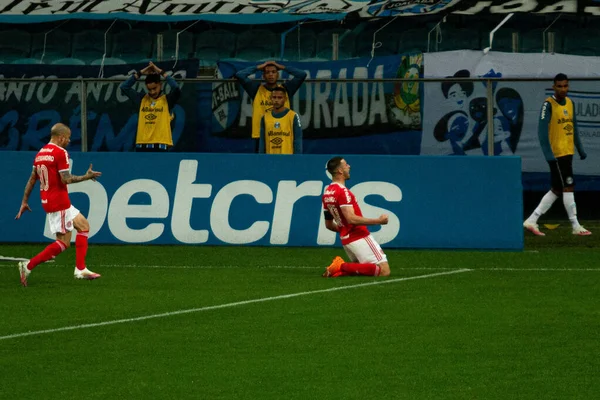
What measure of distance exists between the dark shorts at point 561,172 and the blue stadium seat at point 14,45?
40.1ft

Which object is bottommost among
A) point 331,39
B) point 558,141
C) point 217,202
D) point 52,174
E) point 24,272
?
point 24,272

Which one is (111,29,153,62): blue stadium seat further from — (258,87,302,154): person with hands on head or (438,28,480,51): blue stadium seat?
(258,87,302,154): person with hands on head

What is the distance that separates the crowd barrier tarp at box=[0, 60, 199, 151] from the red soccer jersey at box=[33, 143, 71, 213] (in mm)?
7540

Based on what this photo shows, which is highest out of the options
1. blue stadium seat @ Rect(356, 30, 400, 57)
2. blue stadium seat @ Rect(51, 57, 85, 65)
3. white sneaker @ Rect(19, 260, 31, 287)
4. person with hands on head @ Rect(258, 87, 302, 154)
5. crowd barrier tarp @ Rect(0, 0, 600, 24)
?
crowd barrier tarp @ Rect(0, 0, 600, 24)

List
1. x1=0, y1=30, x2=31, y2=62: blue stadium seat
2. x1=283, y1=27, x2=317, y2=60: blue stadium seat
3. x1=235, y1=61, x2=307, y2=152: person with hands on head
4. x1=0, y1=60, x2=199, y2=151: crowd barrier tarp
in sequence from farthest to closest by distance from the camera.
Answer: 1. x1=0, y1=30, x2=31, y2=62: blue stadium seat
2. x1=283, y1=27, x2=317, y2=60: blue stadium seat
3. x1=0, y1=60, x2=199, y2=151: crowd barrier tarp
4. x1=235, y1=61, x2=307, y2=152: person with hands on head

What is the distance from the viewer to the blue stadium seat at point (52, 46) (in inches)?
1035

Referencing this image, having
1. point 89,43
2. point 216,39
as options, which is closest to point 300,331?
point 216,39

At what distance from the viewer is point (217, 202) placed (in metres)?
17.7

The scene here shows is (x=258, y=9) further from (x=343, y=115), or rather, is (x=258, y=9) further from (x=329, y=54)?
(x=343, y=115)

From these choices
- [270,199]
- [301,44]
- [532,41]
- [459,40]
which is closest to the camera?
[270,199]

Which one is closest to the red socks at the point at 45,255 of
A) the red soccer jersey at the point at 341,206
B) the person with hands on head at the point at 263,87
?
the red soccer jersey at the point at 341,206

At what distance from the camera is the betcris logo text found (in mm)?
17422

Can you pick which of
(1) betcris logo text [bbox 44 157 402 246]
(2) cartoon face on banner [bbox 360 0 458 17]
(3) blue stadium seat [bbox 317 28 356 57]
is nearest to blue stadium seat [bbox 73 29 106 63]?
(3) blue stadium seat [bbox 317 28 356 57]

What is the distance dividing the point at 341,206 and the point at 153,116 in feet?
22.2
